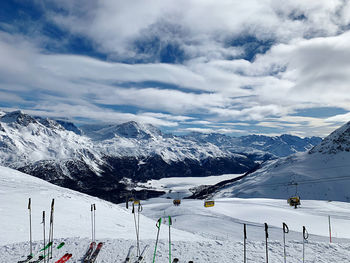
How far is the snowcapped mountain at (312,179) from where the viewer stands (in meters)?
132

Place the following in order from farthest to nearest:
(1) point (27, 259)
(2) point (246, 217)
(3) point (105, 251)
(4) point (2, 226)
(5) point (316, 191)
Answer: (5) point (316, 191) → (2) point (246, 217) → (4) point (2, 226) → (3) point (105, 251) → (1) point (27, 259)

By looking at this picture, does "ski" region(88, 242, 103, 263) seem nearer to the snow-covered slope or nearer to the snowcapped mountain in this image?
the snow-covered slope

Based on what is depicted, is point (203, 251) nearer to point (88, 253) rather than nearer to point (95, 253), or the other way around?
point (95, 253)

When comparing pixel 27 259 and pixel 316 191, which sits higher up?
pixel 27 259

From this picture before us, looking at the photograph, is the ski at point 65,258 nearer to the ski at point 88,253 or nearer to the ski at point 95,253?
the ski at point 88,253

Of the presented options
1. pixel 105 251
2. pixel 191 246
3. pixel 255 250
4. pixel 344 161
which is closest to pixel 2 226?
pixel 105 251

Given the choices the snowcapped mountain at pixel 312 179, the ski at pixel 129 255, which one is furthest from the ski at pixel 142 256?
the snowcapped mountain at pixel 312 179

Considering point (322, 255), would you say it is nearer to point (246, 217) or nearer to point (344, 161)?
point (246, 217)

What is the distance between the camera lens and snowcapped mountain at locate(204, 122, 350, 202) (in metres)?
132

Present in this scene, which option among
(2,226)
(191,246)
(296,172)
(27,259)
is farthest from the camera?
(296,172)

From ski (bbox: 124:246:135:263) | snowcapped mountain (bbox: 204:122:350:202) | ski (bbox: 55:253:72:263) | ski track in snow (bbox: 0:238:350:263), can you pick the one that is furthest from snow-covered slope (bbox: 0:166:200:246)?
snowcapped mountain (bbox: 204:122:350:202)

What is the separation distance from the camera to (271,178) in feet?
542

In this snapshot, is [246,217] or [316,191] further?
[316,191]

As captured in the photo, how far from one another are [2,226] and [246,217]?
38.6 metres
